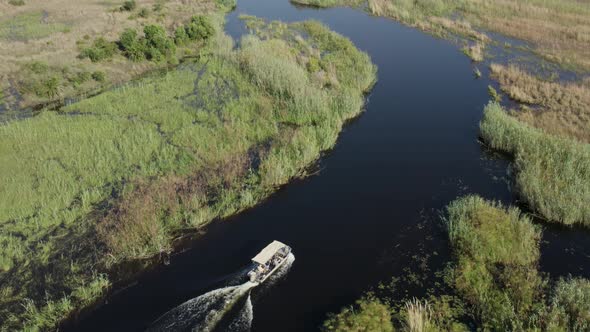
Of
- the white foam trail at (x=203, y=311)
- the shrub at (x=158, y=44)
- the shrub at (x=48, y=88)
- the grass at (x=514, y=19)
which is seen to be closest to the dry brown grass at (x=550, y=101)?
the grass at (x=514, y=19)

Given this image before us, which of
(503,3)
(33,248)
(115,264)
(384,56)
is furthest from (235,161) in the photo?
(503,3)

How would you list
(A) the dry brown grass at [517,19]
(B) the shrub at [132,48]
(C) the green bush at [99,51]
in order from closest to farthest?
(C) the green bush at [99,51], (B) the shrub at [132,48], (A) the dry brown grass at [517,19]

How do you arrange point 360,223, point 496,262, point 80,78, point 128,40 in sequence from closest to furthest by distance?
1. point 496,262
2. point 360,223
3. point 80,78
4. point 128,40

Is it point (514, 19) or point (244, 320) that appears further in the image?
point (514, 19)

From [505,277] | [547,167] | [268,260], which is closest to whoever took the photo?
[505,277]

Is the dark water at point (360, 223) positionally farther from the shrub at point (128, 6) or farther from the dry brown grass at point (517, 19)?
the shrub at point (128, 6)

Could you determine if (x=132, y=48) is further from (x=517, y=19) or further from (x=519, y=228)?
(x=517, y=19)

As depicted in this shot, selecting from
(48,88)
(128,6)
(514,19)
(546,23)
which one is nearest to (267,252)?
(48,88)
